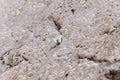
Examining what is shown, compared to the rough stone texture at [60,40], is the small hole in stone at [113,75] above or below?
below

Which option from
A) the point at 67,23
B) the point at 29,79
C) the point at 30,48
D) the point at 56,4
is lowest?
the point at 29,79

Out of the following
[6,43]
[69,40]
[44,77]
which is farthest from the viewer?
[6,43]

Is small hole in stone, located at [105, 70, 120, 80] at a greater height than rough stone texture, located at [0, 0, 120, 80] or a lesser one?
lesser

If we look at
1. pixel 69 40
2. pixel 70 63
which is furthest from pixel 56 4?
pixel 70 63

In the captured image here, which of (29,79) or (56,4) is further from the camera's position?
(56,4)

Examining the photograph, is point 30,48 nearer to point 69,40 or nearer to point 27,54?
point 27,54

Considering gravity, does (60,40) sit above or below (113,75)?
above

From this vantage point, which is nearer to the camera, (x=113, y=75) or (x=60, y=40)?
(x=113, y=75)

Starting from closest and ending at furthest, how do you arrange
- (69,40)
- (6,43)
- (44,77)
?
1. (44,77)
2. (69,40)
3. (6,43)
